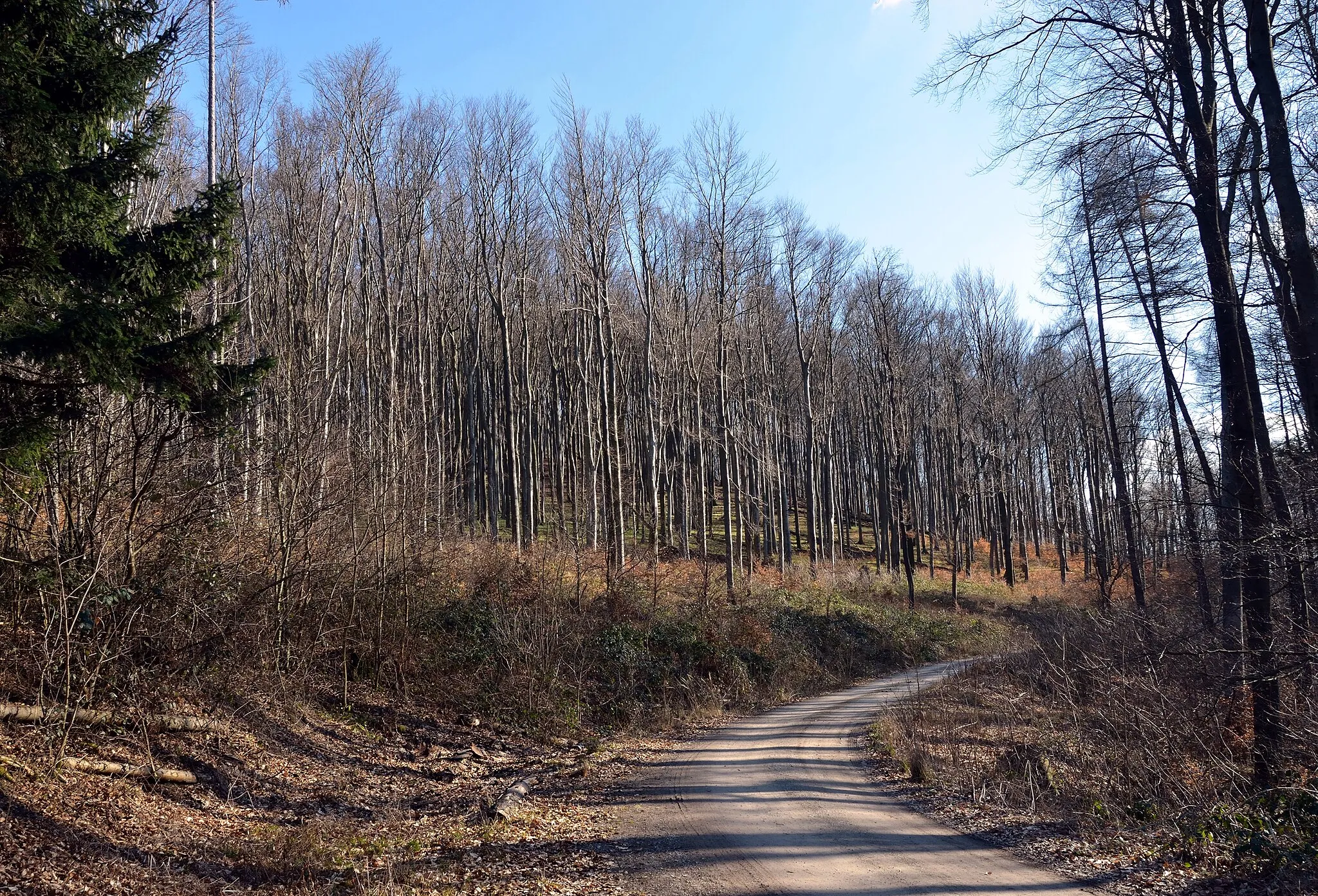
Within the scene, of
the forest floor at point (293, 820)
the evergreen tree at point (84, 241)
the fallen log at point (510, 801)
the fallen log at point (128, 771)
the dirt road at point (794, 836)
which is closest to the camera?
the forest floor at point (293, 820)

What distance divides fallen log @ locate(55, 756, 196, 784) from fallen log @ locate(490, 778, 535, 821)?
3.11m

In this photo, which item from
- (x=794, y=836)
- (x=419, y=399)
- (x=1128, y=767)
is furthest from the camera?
(x=419, y=399)

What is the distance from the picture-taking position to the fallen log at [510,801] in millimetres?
8570

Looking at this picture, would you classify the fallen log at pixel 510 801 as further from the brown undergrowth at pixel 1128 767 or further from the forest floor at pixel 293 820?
the brown undergrowth at pixel 1128 767

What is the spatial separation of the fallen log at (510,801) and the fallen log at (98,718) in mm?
3523

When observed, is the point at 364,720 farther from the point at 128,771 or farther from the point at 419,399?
the point at 419,399

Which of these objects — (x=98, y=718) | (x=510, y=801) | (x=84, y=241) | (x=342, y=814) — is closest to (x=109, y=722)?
(x=98, y=718)

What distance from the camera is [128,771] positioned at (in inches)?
303

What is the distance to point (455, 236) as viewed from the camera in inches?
1261

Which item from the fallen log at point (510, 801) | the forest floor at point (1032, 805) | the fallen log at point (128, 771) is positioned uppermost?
the fallen log at point (128, 771)

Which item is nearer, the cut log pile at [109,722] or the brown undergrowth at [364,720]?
the brown undergrowth at [364,720]

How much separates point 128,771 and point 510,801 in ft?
12.4

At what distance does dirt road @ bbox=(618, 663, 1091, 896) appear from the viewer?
21.4ft

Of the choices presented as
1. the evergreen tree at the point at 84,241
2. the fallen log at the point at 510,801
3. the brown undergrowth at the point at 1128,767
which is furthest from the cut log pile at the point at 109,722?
the brown undergrowth at the point at 1128,767
